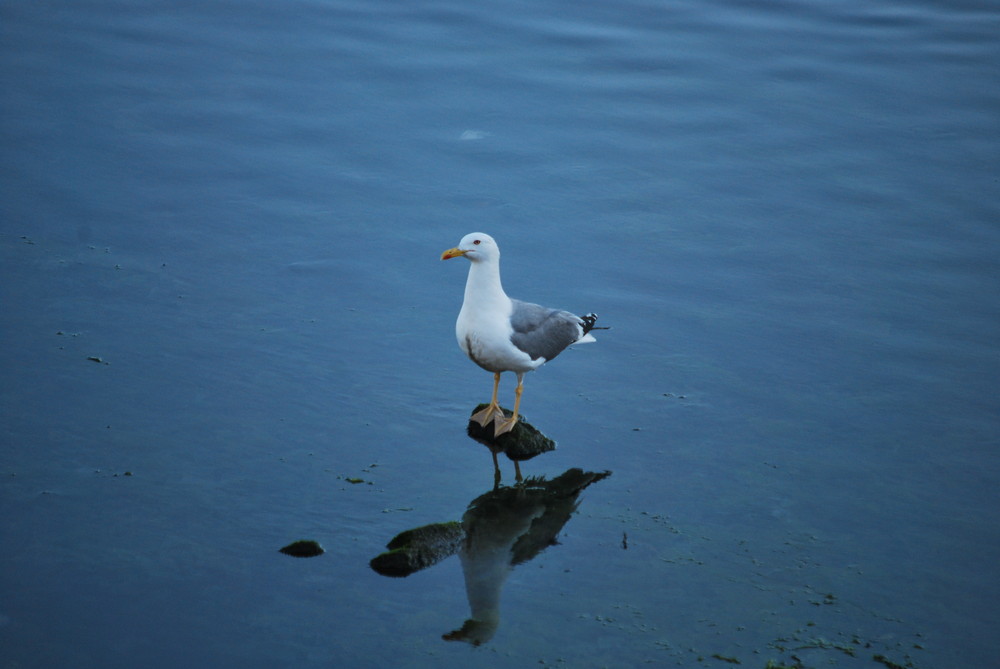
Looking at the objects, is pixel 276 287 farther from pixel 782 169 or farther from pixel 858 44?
pixel 858 44

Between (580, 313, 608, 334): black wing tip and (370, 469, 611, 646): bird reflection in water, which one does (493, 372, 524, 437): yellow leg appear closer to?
(370, 469, 611, 646): bird reflection in water

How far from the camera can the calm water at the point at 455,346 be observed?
20.2ft

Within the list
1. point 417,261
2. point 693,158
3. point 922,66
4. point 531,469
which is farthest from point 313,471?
point 922,66

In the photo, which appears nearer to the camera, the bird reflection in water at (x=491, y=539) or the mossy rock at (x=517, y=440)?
the bird reflection in water at (x=491, y=539)

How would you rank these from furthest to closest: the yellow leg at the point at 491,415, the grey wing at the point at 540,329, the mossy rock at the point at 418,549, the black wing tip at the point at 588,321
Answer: the black wing tip at the point at 588,321
the yellow leg at the point at 491,415
the grey wing at the point at 540,329
the mossy rock at the point at 418,549

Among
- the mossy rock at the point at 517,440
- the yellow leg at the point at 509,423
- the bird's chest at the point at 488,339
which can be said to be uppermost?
the bird's chest at the point at 488,339

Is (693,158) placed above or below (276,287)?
above

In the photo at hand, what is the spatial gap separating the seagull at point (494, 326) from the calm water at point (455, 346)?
0.46m

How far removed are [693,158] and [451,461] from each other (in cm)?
671

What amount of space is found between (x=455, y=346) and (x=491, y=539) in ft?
8.67

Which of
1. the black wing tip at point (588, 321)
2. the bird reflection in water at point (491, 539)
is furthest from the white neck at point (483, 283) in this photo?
the bird reflection in water at point (491, 539)

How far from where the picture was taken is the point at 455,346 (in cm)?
914

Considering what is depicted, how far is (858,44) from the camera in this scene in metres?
17.0

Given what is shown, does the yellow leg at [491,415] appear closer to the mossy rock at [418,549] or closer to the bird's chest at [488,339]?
the bird's chest at [488,339]
